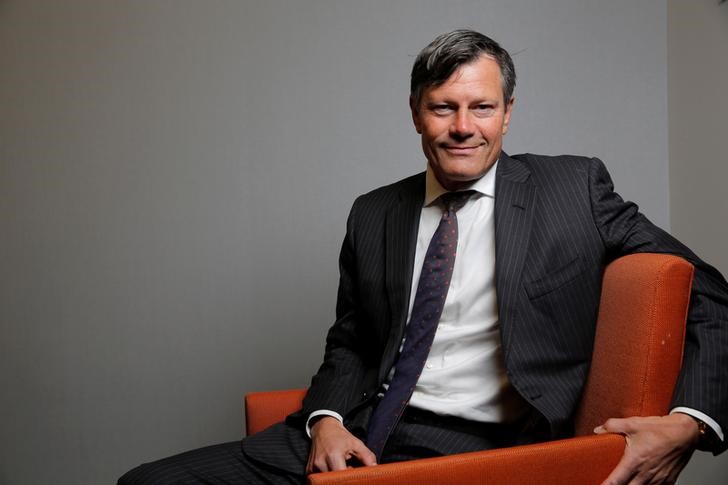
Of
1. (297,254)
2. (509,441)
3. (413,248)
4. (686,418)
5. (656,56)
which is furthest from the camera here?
(297,254)

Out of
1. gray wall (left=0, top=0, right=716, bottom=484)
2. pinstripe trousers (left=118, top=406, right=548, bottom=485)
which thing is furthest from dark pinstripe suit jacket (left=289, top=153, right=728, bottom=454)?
gray wall (left=0, top=0, right=716, bottom=484)

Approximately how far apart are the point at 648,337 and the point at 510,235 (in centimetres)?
40

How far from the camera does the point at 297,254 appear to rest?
313 centimetres

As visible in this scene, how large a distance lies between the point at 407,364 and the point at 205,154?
1.63 meters


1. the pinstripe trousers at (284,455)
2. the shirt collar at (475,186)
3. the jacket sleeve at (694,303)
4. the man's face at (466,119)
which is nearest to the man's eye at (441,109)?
the man's face at (466,119)

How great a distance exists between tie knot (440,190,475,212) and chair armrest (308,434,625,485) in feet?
2.32

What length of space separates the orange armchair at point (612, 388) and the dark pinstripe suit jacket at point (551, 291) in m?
0.05

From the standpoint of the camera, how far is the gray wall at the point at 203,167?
299 centimetres

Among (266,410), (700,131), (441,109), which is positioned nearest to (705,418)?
(441,109)

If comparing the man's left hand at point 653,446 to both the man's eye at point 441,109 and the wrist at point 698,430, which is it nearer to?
the wrist at point 698,430

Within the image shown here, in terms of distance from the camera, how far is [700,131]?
2695 millimetres

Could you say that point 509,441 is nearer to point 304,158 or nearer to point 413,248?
point 413,248

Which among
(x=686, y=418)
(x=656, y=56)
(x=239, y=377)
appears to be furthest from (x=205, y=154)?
(x=686, y=418)

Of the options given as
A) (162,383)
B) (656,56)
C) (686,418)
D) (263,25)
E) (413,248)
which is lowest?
(162,383)
